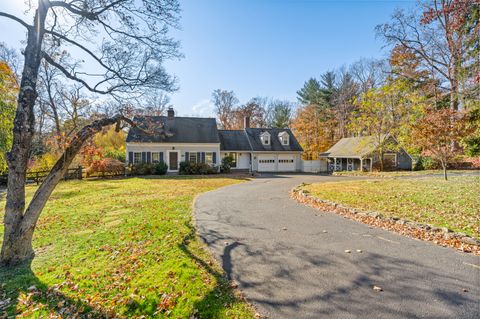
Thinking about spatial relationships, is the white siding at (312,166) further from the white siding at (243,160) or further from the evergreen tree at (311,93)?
the evergreen tree at (311,93)

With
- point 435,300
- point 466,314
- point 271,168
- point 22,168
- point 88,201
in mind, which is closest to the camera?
point 466,314

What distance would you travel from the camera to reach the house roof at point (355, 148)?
24261 millimetres

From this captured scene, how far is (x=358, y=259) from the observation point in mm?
4434

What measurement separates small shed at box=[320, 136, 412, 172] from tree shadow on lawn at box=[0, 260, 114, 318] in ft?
83.0

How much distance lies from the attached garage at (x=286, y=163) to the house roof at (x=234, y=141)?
4.03 m

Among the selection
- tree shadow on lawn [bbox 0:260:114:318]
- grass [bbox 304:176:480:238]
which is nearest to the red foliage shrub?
tree shadow on lawn [bbox 0:260:114:318]

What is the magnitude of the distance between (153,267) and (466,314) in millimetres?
4591

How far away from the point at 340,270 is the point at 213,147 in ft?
72.1

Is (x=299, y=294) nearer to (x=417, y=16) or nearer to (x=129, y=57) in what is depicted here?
(x=129, y=57)

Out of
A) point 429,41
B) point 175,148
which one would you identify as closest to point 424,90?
point 429,41

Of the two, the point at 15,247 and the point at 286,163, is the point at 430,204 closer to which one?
the point at 15,247

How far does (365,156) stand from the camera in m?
24.1

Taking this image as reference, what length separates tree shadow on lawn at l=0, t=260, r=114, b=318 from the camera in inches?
132

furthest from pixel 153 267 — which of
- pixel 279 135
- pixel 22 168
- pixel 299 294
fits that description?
pixel 279 135
